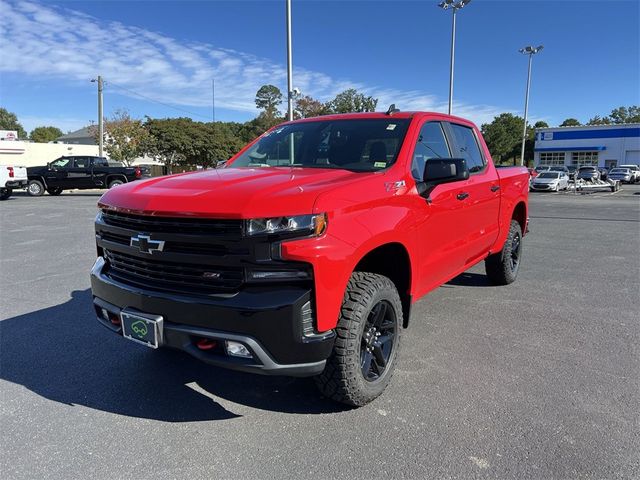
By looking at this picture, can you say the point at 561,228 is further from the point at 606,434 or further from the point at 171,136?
the point at 171,136

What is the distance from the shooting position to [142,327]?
109 inches

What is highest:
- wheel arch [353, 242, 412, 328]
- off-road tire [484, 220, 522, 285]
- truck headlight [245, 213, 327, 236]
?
truck headlight [245, 213, 327, 236]

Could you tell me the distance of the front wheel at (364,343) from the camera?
2799mm

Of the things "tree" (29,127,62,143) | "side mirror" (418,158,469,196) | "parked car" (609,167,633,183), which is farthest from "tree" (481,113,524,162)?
"tree" (29,127,62,143)

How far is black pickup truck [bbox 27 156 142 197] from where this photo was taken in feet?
74.1

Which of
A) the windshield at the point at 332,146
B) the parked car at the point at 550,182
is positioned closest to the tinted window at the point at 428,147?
the windshield at the point at 332,146

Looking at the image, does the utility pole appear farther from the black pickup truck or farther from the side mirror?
the side mirror

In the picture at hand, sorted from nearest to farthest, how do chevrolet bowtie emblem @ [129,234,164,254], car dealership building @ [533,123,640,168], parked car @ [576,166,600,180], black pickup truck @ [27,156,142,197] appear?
chevrolet bowtie emblem @ [129,234,164,254] < black pickup truck @ [27,156,142,197] < parked car @ [576,166,600,180] < car dealership building @ [533,123,640,168]

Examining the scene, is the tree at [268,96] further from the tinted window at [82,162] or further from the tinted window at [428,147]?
the tinted window at [428,147]

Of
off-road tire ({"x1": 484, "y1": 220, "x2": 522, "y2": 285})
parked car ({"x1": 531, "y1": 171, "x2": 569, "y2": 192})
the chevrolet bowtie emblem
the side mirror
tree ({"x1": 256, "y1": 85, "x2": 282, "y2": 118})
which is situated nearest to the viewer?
the chevrolet bowtie emblem

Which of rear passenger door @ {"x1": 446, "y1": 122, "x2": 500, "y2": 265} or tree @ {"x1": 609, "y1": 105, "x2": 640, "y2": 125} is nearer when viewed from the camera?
rear passenger door @ {"x1": 446, "y1": 122, "x2": 500, "y2": 265}

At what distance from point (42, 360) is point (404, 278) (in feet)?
9.73

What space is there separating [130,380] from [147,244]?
1.31 m

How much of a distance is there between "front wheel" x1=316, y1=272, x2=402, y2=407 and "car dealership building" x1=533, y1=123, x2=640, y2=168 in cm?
6877
